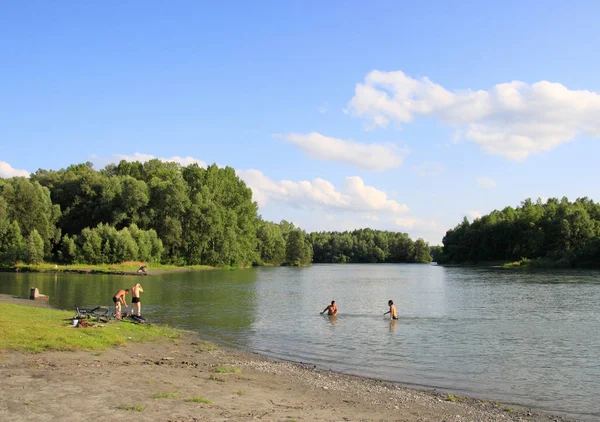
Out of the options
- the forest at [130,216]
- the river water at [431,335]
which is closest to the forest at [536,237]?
the forest at [130,216]

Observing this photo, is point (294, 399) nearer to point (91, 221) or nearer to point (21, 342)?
point (21, 342)

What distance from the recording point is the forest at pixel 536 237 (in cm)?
12762

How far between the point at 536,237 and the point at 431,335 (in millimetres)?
127848

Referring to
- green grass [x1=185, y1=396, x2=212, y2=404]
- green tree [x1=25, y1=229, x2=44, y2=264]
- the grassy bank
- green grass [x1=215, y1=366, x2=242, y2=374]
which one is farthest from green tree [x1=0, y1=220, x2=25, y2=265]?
green grass [x1=185, y1=396, x2=212, y2=404]

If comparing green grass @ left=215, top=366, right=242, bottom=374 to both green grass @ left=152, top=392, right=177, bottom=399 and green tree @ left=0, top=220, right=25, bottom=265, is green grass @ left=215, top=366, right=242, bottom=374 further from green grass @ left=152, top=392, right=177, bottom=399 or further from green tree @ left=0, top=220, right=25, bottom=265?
green tree @ left=0, top=220, right=25, bottom=265

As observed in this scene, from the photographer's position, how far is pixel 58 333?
19.7 m

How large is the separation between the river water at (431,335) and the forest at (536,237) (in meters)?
81.9

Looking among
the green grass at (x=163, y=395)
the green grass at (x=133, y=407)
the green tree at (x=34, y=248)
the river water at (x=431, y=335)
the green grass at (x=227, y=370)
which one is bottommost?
the river water at (x=431, y=335)

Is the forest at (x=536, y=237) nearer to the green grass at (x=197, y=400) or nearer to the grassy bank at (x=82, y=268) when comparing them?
the grassy bank at (x=82, y=268)

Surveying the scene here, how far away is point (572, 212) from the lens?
13850cm

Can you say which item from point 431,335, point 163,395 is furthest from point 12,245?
point 163,395

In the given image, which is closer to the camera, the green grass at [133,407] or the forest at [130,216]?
the green grass at [133,407]

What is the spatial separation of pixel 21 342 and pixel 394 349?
53.1ft

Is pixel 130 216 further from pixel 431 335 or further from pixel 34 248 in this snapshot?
pixel 431 335
